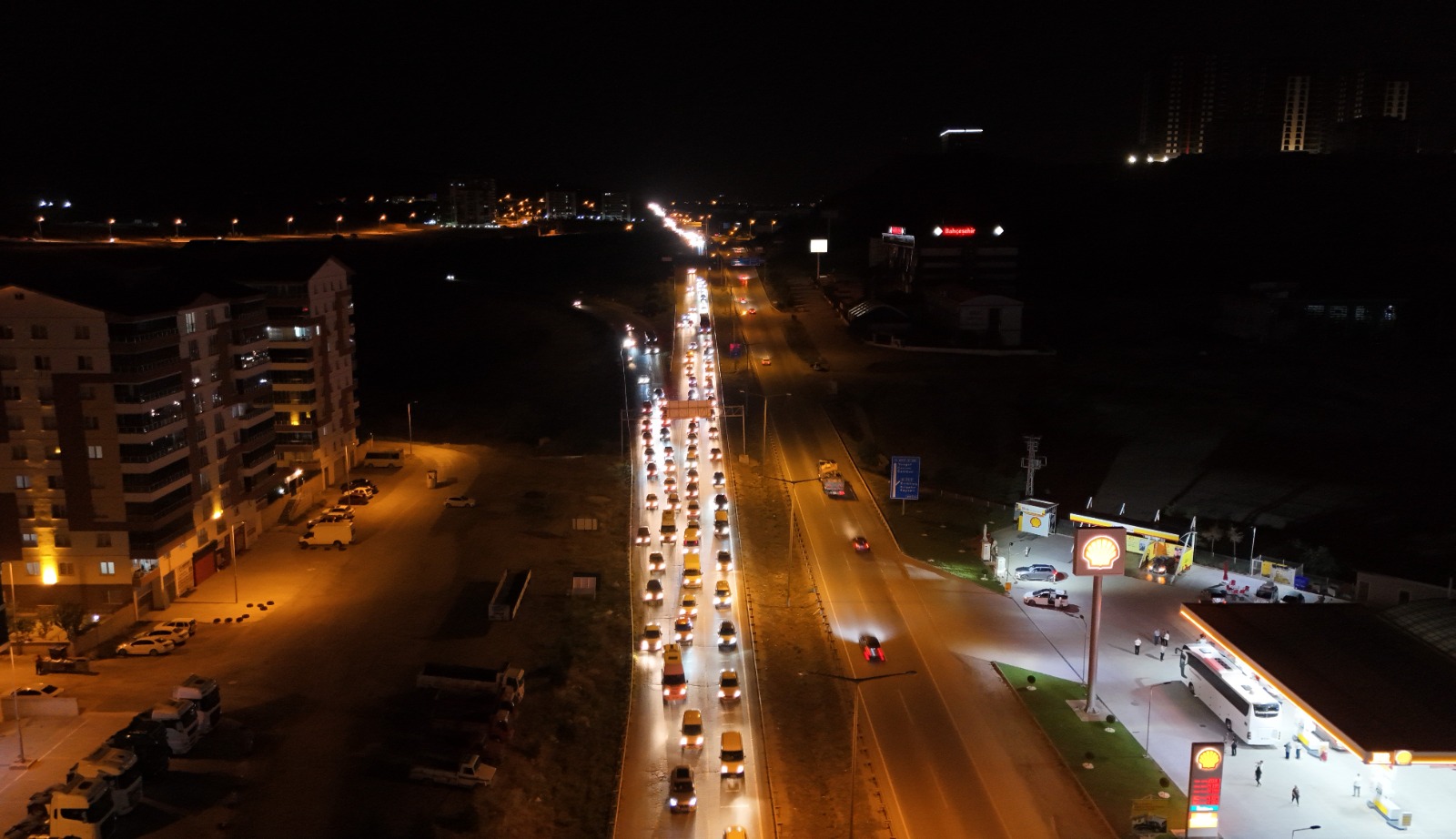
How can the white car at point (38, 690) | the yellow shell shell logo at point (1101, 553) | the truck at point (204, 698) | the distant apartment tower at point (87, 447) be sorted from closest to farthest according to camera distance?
1. the truck at point (204, 698)
2. the white car at point (38, 690)
3. the yellow shell shell logo at point (1101, 553)
4. the distant apartment tower at point (87, 447)

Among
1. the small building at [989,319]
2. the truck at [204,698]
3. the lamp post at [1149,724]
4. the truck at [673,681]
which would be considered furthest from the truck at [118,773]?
the small building at [989,319]

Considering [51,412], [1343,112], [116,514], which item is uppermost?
[1343,112]

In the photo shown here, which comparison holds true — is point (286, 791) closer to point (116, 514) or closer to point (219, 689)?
point (219, 689)

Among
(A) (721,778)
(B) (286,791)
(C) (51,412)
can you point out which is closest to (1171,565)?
(A) (721,778)

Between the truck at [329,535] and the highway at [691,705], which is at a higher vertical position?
the truck at [329,535]

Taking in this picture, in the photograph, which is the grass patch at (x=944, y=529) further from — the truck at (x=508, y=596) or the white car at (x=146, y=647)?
the white car at (x=146, y=647)

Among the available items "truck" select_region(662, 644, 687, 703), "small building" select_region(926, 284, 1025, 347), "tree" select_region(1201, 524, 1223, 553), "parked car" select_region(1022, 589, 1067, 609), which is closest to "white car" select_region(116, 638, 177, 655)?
"truck" select_region(662, 644, 687, 703)
